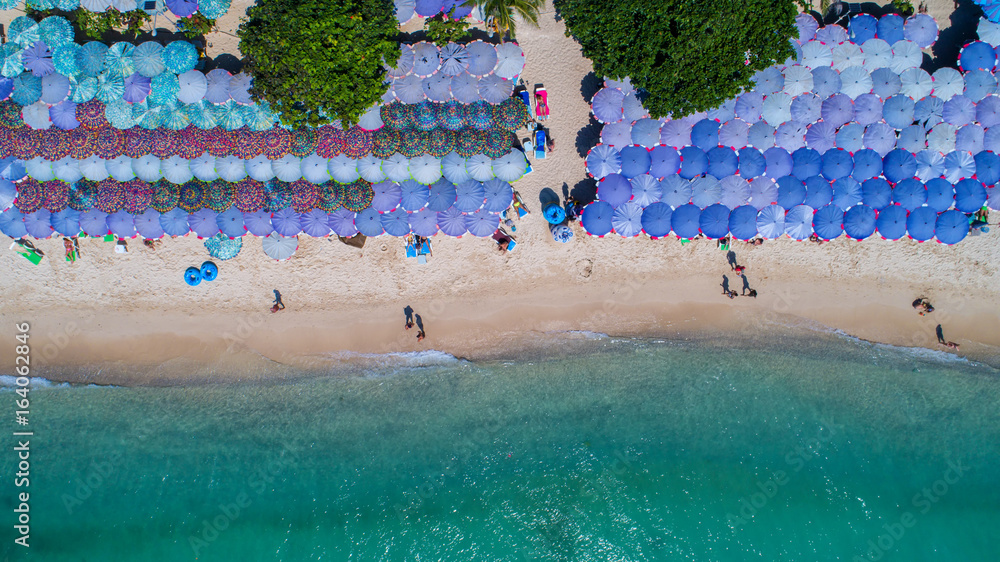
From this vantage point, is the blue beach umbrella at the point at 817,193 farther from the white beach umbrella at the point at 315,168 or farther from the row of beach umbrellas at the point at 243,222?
the white beach umbrella at the point at 315,168

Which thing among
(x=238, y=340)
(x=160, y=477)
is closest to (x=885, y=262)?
(x=238, y=340)

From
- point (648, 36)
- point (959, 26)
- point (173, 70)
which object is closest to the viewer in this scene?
point (648, 36)

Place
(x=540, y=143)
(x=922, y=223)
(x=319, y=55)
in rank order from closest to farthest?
(x=319, y=55), (x=922, y=223), (x=540, y=143)

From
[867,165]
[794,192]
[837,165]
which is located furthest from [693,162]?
[867,165]

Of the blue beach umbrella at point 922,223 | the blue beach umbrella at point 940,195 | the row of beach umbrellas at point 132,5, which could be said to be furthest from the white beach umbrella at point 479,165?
the blue beach umbrella at point 940,195

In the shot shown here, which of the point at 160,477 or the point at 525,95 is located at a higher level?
the point at 525,95

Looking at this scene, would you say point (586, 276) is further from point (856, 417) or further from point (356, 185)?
point (856, 417)
